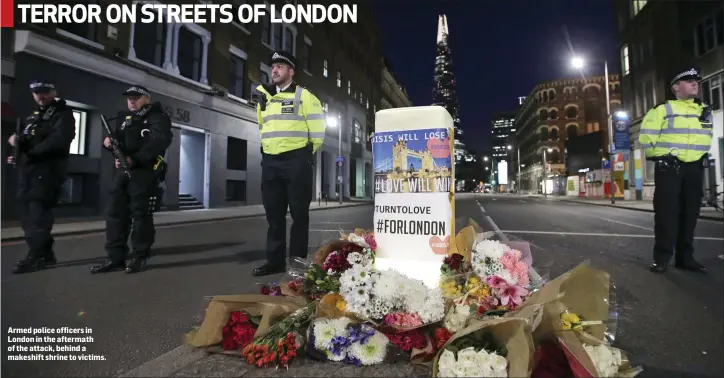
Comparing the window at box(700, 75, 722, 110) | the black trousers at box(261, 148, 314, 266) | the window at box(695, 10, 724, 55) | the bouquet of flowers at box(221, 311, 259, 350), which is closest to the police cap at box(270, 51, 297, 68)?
the black trousers at box(261, 148, 314, 266)

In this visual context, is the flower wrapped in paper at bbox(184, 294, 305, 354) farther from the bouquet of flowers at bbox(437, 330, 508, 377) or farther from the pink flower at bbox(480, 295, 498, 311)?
Result: the pink flower at bbox(480, 295, 498, 311)

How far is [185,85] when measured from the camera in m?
16.5

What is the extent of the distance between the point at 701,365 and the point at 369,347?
1752 millimetres

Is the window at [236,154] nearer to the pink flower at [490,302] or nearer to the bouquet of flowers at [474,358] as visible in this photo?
the pink flower at [490,302]

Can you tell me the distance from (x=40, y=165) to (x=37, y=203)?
1.45 feet

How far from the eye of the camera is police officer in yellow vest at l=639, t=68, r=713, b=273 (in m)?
4.04

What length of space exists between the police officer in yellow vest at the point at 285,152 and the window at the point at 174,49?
43.2 feet

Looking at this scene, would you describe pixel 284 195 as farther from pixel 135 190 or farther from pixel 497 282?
pixel 497 282

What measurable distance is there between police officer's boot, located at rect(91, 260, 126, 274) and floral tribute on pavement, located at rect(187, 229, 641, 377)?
2.82 meters

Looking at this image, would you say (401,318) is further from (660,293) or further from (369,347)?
(660,293)

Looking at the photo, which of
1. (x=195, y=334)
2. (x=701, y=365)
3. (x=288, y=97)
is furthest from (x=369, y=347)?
(x=288, y=97)

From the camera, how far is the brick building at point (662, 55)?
1997cm

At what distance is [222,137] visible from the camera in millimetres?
18812

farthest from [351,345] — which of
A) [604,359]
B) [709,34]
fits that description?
[709,34]
